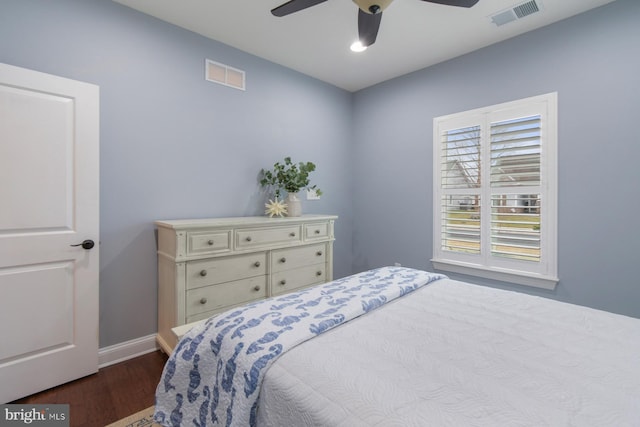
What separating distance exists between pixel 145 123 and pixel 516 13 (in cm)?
312

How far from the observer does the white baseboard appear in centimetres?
227

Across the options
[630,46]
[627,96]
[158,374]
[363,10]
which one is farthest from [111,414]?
[630,46]

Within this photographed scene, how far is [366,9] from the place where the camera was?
5.78 feet

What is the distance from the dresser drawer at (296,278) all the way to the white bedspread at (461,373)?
145cm

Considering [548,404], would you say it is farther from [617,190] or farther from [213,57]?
[213,57]

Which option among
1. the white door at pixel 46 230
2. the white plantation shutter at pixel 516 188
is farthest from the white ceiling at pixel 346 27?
the white door at pixel 46 230

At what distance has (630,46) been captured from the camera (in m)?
2.21

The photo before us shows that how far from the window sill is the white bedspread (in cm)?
132

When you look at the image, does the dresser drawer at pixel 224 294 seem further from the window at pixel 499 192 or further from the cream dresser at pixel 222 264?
the window at pixel 499 192

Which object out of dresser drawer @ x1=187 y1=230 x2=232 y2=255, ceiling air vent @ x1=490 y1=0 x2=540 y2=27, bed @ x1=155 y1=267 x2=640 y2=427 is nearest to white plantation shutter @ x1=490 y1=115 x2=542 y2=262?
ceiling air vent @ x1=490 y1=0 x2=540 y2=27

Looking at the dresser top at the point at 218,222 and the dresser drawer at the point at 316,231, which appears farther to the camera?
the dresser drawer at the point at 316,231

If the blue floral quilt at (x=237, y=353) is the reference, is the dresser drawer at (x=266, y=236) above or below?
above

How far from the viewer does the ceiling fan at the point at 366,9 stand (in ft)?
5.70

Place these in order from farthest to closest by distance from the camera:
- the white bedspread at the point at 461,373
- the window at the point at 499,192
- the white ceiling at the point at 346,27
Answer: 1. the window at the point at 499,192
2. the white ceiling at the point at 346,27
3. the white bedspread at the point at 461,373
